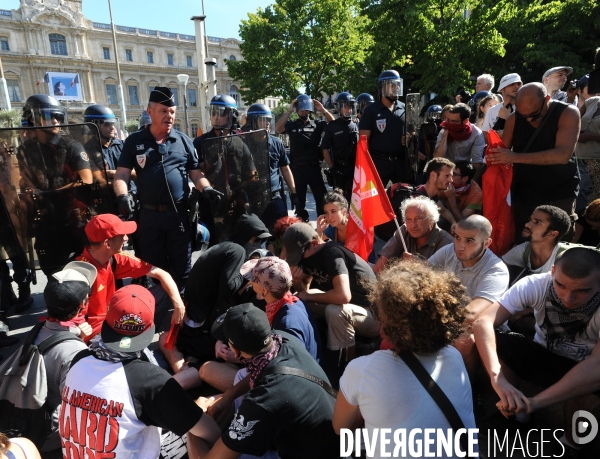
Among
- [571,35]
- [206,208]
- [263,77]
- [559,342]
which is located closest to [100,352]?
[559,342]

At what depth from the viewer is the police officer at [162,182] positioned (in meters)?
3.48

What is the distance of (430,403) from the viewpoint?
1342 millimetres

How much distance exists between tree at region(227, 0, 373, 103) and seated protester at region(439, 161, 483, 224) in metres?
17.4

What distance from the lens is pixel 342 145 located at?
5.72m

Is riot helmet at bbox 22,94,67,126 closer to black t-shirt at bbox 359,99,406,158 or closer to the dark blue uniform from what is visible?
the dark blue uniform

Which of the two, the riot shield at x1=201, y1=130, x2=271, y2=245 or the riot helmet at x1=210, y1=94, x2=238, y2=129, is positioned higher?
the riot helmet at x1=210, y1=94, x2=238, y2=129

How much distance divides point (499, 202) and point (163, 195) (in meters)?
2.80

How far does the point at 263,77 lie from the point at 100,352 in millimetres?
21871

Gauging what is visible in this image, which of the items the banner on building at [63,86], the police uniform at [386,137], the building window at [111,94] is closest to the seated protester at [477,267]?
the police uniform at [386,137]

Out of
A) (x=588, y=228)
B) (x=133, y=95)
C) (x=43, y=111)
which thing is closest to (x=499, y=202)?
(x=588, y=228)

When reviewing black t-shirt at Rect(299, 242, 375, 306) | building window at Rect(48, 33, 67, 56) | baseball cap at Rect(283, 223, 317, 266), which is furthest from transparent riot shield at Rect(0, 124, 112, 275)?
building window at Rect(48, 33, 67, 56)

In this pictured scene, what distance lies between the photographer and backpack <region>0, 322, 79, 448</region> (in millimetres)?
1823

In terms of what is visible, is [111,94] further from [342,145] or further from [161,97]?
[161,97]

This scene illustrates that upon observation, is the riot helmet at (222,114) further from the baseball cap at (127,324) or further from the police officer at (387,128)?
the baseball cap at (127,324)
